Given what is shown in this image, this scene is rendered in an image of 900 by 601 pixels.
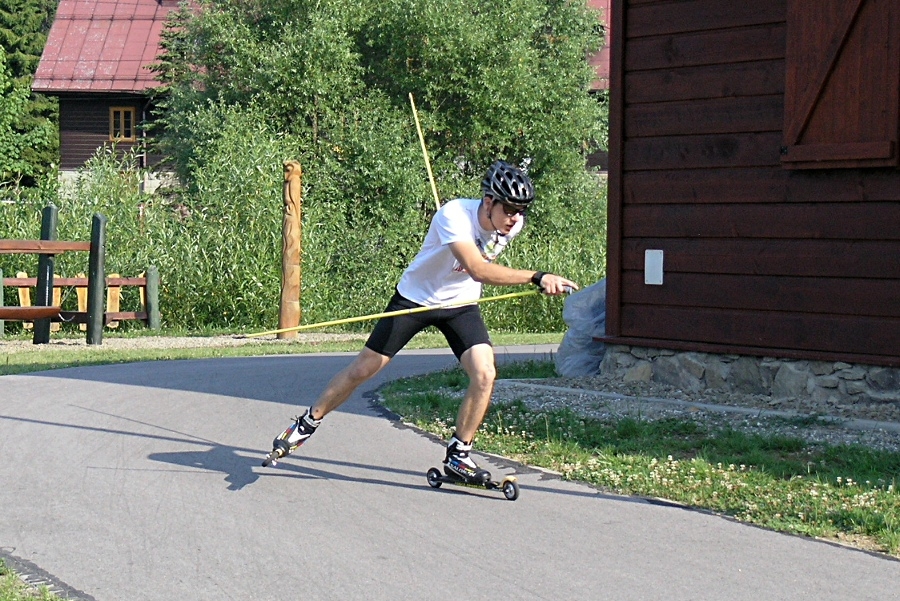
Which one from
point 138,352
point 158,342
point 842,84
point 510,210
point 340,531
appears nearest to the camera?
point 340,531

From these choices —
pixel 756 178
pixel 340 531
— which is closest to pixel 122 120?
pixel 756 178

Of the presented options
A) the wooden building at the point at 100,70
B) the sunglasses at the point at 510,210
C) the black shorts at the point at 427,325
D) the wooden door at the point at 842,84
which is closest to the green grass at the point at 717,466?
the black shorts at the point at 427,325

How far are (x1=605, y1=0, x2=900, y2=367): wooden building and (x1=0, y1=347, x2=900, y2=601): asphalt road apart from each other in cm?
297

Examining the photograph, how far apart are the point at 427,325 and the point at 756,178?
4.21 meters

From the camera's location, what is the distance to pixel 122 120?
1938 inches

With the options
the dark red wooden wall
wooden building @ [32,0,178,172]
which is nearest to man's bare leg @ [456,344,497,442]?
wooden building @ [32,0,178,172]

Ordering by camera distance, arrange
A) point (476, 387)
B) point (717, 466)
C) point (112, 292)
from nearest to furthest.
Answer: point (476, 387) → point (717, 466) → point (112, 292)

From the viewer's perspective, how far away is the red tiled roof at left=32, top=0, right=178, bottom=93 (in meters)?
47.8

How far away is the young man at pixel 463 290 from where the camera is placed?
689 centimetres

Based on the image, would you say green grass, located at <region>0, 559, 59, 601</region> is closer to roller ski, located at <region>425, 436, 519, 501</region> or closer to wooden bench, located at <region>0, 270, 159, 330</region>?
roller ski, located at <region>425, 436, 519, 501</region>

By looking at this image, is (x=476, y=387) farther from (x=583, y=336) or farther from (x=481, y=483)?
(x=583, y=336)

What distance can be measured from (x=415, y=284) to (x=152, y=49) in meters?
43.3

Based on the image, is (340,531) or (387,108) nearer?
(340,531)

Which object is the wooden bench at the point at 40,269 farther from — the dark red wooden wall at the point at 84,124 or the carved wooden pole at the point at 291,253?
the dark red wooden wall at the point at 84,124
